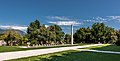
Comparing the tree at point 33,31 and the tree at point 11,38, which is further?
the tree at point 33,31

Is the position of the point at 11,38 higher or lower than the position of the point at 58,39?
higher

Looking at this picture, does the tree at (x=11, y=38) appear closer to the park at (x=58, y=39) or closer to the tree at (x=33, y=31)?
the park at (x=58, y=39)

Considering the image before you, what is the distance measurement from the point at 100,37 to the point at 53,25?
64.9 ft

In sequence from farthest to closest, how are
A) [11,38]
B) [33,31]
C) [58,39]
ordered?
[58,39] < [33,31] < [11,38]

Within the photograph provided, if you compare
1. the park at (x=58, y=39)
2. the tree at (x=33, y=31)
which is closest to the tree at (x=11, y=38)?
the park at (x=58, y=39)

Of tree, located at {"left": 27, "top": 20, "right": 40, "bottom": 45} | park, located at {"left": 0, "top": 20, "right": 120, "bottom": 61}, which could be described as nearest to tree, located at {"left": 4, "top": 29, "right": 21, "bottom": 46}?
park, located at {"left": 0, "top": 20, "right": 120, "bottom": 61}

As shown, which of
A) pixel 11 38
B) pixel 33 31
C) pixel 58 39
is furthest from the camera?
pixel 58 39

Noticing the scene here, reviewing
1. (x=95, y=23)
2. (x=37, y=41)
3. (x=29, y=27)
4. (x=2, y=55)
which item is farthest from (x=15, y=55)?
(x=95, y=23)

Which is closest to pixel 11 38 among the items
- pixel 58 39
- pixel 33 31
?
pixel 33 31

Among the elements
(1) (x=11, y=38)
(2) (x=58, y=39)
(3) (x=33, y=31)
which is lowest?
(2) (x=58, y=39)

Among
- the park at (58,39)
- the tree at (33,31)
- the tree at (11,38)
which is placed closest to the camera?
the park at (58,39)

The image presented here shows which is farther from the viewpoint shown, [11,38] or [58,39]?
[58,39]

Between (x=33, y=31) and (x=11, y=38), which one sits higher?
(x=33, y=31)

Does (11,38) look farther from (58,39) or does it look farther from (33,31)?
(58,39)
